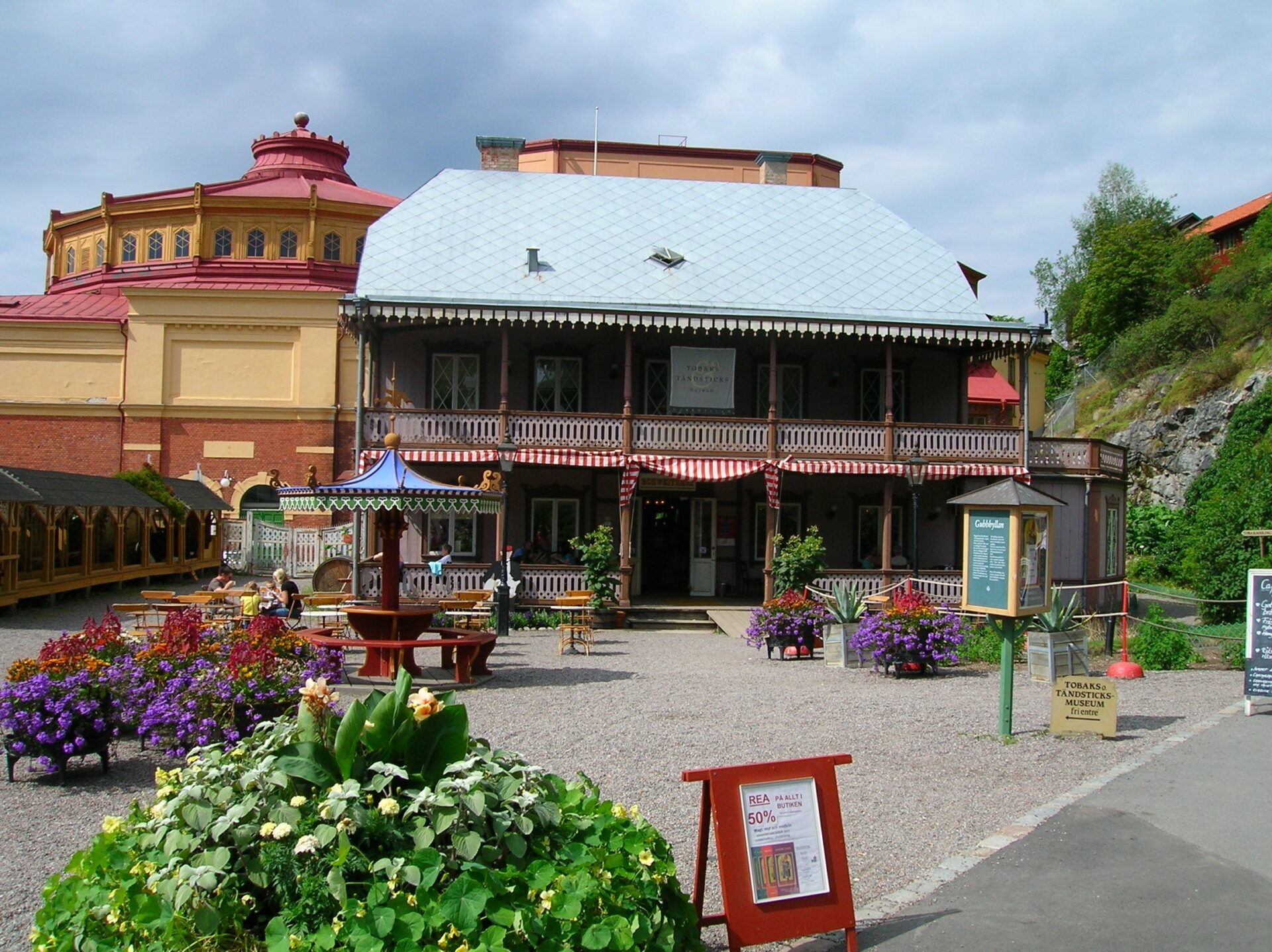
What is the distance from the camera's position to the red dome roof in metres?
49.8

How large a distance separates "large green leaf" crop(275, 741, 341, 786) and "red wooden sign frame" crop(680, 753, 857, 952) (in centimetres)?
145

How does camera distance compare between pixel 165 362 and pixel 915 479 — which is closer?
pixel 915 479

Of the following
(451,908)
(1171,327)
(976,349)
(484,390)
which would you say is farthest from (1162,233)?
(451,908)

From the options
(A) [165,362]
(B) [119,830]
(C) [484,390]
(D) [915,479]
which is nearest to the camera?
(B) [119,830]

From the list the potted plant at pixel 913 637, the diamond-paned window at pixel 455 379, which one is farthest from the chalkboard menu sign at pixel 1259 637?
the diamond-paned window at pixel 455 379

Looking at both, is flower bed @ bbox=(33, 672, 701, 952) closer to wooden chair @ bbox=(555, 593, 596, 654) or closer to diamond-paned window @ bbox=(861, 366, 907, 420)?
wooden chair @ bbox=(555, 593, 596, 654)

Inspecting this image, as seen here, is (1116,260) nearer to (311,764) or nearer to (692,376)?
(692,376)

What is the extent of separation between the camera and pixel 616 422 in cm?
2366

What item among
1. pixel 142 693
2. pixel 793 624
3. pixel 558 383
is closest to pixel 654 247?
pixel 558 383

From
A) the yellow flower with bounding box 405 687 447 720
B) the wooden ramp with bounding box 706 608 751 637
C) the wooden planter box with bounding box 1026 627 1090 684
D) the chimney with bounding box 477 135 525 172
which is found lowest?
the wooden ramp with bounding box 706 608 751 637

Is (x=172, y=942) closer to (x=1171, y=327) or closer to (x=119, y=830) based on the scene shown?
(x=119, y=830)

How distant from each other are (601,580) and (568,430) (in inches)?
134

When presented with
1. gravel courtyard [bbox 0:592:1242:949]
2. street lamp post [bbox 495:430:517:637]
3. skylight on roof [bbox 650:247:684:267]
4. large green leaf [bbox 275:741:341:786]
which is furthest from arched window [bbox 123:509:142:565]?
large green leaf [bbox 275:741:341:786]

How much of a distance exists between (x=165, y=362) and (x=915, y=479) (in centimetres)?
2700
